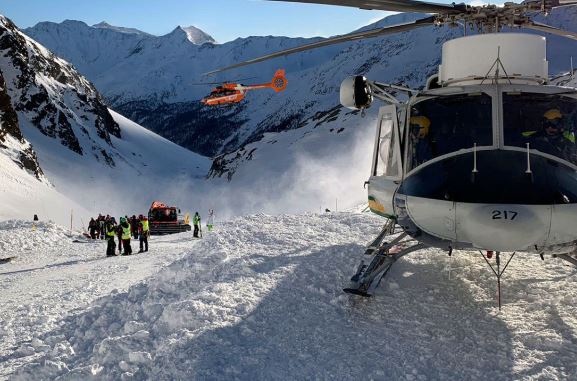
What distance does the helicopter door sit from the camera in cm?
751

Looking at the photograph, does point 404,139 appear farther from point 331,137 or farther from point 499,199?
point 331,137

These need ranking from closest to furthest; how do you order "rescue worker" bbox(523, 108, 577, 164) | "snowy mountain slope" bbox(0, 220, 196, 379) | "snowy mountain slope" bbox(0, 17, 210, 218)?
1. "rescue worker" bbox(523, 108, 577, 164)
2. "snowy mountain slope" bbox(0, 220, 196, 379)
3. "snowy mountain slope" bbox(0, 17, 210, 218)

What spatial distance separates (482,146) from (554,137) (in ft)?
2.97

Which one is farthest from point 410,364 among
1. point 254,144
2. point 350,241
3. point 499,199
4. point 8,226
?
point 254,144

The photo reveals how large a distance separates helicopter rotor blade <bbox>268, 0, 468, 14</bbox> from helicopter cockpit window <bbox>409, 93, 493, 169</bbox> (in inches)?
43.6

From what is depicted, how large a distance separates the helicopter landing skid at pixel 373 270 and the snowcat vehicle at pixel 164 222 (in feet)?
88.5

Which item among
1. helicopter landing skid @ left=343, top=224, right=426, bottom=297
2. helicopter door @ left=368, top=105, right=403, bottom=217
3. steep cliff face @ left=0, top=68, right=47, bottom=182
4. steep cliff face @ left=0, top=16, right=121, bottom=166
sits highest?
steep cliff face @ left=0, top=16, right=121, bottom=166

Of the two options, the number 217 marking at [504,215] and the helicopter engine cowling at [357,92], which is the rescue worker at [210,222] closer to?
the helicopter engine cowling at [357,92]

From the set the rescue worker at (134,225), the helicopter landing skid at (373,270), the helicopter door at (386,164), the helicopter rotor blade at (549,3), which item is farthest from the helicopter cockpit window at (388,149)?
the rescue worker at (134,225)

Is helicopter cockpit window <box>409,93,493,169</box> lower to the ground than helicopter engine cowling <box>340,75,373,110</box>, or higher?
lower

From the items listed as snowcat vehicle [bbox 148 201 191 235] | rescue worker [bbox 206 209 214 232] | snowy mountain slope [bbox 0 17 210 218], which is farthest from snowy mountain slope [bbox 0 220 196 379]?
snowy mountain slope [bbox 0 17 210 218]

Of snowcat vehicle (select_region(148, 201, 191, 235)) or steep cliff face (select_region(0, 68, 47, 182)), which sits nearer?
snowcat vehicle (select_region(148, 201, 191, 235))

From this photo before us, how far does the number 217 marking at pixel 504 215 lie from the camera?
212 inches

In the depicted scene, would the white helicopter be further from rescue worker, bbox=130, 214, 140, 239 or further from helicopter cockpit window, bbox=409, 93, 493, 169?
rescue worker, bbox=130, 214, 140, 239
